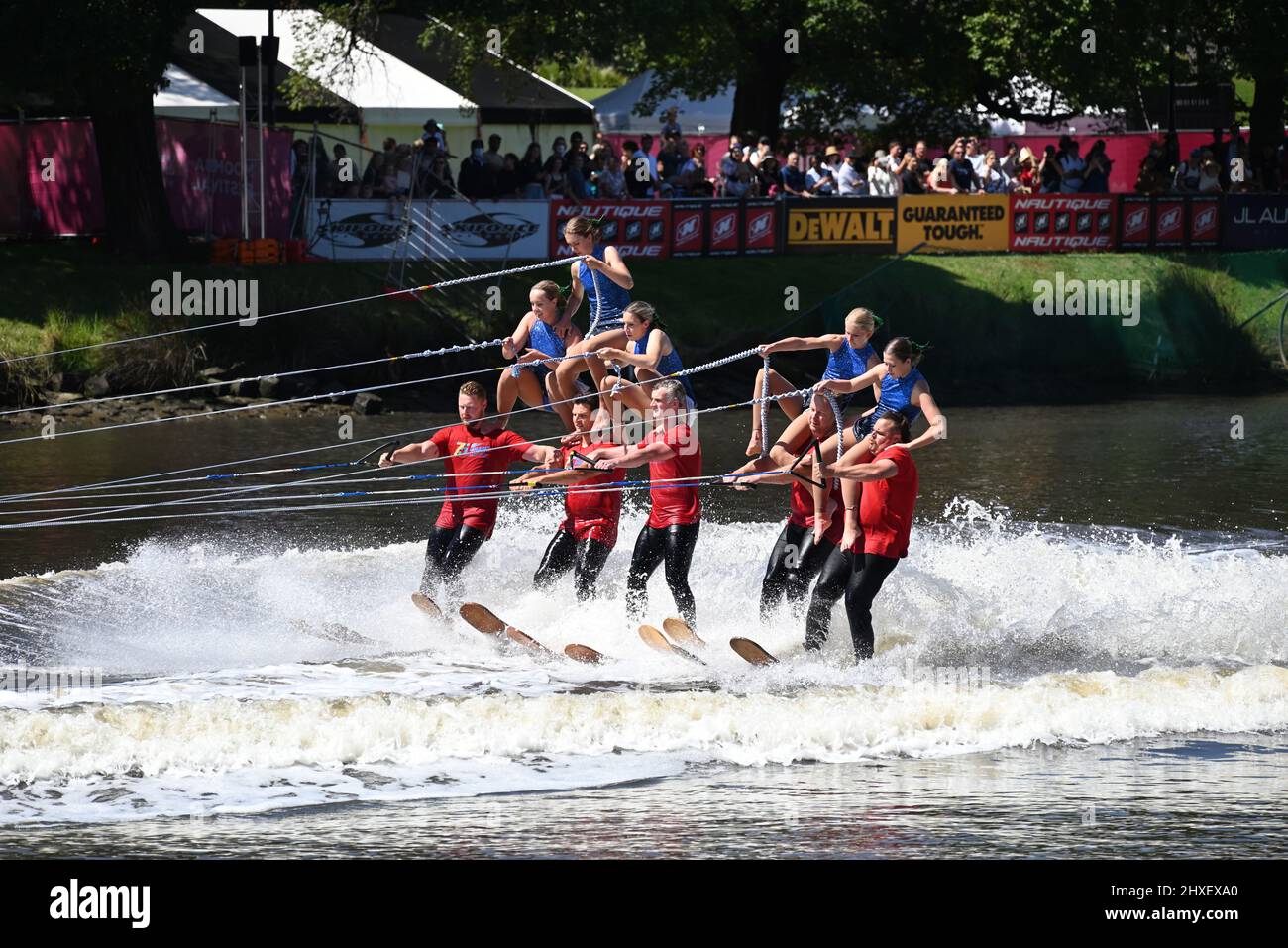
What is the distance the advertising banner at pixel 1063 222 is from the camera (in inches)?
1101

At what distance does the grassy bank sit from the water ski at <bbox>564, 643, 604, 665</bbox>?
11855mm

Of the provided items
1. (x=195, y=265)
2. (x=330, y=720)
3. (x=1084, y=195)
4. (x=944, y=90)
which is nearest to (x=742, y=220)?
(x=1084, y=195)

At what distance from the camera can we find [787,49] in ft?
106

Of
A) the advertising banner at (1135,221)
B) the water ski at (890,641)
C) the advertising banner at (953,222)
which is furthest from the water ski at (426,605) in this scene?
the advertising banner at (1135,221)

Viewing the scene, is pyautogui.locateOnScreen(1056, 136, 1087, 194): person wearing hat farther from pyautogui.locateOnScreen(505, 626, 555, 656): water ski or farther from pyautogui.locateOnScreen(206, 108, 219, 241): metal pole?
pyautogui.locateOnScreen(505, 626, 555, 656): water ski

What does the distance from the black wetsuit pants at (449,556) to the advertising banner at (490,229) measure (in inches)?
459

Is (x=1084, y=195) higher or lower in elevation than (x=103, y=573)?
higher

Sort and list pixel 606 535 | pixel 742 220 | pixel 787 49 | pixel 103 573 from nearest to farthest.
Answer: pixel 606 535, pixel 103 573, pixel 742 220, pixel 787 49

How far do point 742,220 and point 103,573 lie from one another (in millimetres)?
14242

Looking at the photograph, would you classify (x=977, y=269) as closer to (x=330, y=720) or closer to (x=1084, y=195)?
(x=1084, y=195)

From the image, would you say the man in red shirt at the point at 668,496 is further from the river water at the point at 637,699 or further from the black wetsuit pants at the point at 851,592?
the black wetsuit pants at the point at 851,592

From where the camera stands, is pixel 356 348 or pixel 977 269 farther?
pixel 977 269

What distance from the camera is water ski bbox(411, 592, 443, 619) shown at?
12.0 m

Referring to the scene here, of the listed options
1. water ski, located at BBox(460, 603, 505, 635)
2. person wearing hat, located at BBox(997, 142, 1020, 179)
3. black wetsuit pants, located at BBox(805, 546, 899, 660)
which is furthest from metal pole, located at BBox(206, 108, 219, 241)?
black wetsuit pants, located at BBox(805, 546, 899, 660)
